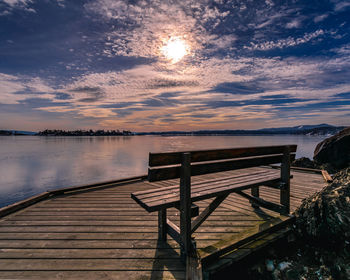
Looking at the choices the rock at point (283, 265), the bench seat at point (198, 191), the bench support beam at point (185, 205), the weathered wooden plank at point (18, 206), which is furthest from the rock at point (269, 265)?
the weathered wooden plank at point (18, 206)

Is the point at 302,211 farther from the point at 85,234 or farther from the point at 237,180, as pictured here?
the point at 85,234

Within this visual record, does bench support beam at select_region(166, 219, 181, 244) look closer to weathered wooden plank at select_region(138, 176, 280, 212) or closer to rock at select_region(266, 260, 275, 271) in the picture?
weathered wooden plank at select_region(138, 176, 280, 212)

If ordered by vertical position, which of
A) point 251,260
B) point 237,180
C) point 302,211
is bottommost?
point 251,260

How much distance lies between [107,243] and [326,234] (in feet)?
11.9

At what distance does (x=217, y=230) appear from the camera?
378 centimetres

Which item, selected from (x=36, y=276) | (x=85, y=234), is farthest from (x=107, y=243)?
(x=36, y=276)

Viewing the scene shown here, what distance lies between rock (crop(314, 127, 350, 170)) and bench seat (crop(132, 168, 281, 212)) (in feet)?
43.3

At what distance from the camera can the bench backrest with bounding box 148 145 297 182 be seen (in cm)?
270

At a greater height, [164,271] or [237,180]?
[237,180]

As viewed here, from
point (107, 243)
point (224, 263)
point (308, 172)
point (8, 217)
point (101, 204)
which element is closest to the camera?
point (224, 263)

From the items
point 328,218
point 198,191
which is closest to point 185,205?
point 198,191

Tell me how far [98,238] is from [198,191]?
1.85 m

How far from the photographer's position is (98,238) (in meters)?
3.54

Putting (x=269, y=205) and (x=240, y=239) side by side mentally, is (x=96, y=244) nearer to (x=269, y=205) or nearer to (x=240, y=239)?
(x=240, y=239)
